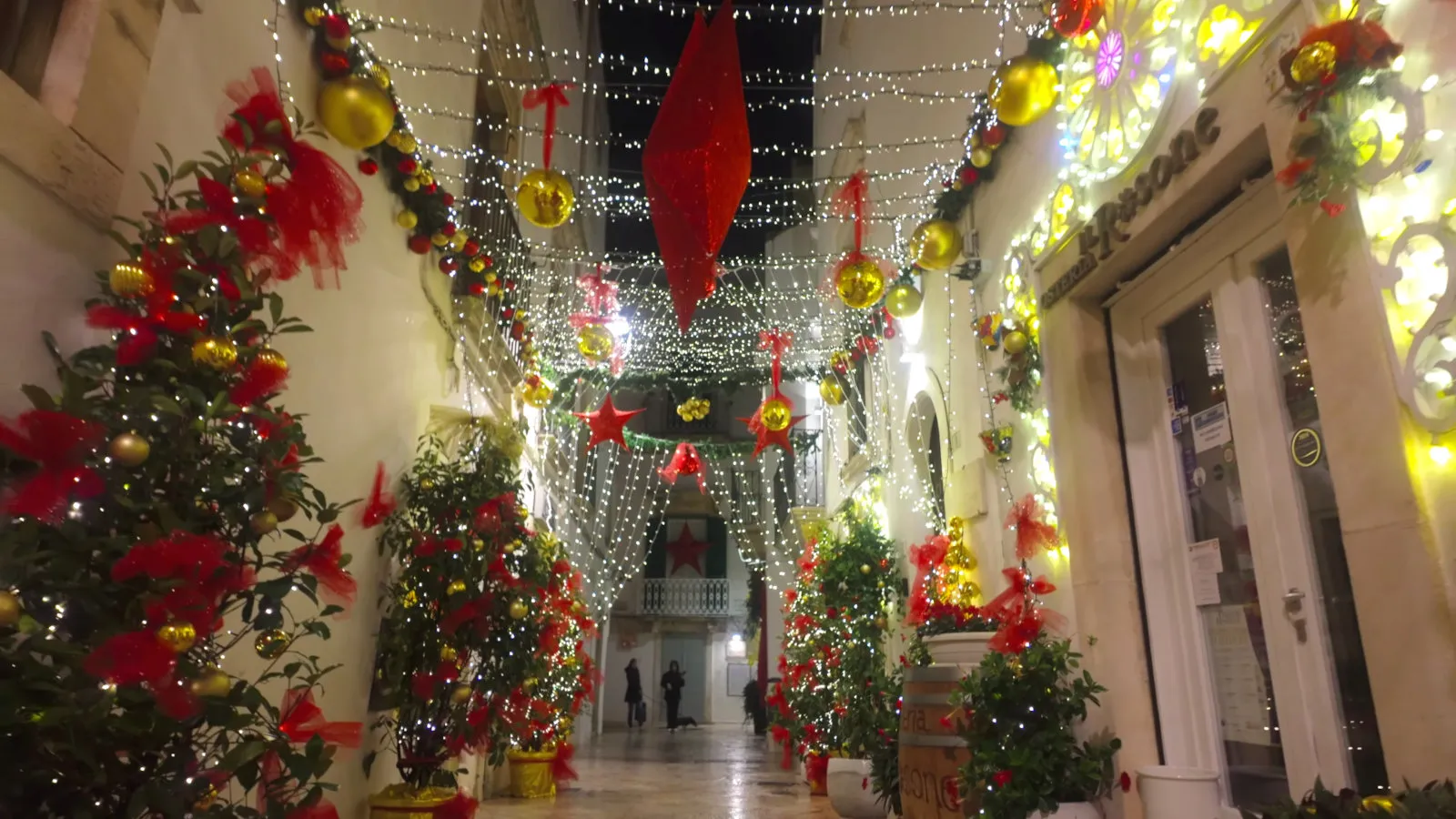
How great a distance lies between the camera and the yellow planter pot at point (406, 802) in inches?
141

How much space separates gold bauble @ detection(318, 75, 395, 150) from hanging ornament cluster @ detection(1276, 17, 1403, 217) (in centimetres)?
279

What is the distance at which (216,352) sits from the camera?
5.98ft

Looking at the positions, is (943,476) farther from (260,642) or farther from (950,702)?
(260,642)

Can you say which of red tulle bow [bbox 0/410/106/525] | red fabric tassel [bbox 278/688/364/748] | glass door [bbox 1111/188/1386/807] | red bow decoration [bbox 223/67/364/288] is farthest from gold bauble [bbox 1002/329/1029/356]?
red tulle bow [bbox 0/410/106/525]

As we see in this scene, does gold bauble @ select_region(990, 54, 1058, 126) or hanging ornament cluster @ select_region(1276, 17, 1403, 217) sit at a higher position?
gold bauble @ select_region(990, 54, 1058, 126)

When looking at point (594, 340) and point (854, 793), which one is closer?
point (854, 793)

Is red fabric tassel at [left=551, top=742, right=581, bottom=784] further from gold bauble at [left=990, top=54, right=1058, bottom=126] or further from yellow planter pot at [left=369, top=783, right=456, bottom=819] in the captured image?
gold bauble at [left=990, top=54, right=1058, bottom=126]

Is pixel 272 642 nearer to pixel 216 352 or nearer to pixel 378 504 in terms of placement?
pixel 216 352

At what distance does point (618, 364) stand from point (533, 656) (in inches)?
160

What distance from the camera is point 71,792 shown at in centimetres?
151

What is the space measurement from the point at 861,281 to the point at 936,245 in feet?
1.46

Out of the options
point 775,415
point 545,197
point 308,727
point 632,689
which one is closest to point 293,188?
point 308,727

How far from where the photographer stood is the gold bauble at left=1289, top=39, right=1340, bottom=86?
1.87 m

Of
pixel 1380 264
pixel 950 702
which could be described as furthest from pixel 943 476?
pixel 1380 264
